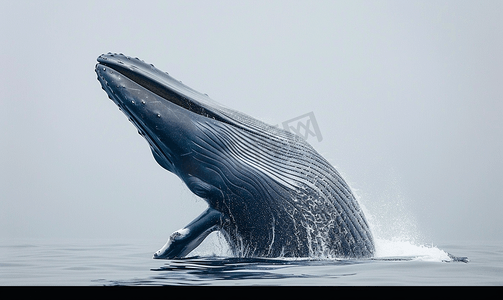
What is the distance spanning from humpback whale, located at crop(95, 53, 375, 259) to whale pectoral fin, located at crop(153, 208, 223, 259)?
0.01 m

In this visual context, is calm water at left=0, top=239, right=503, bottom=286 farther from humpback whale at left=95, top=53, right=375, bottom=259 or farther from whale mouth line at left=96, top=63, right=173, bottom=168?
whale mouth line at left=96, top=63, right=173, bottom=168

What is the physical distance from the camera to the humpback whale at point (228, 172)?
25.0ft

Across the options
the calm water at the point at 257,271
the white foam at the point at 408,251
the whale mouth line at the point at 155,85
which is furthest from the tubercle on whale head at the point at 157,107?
the white foam at the point at 408,251

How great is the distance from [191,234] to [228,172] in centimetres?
91

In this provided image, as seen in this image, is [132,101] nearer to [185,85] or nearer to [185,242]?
[185,85]

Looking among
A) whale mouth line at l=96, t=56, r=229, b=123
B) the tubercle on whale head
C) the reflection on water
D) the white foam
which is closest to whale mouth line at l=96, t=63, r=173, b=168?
the tubercle on whale head

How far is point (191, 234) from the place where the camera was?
7.69 metres

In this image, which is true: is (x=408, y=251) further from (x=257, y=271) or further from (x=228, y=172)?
(x=257, y=271)

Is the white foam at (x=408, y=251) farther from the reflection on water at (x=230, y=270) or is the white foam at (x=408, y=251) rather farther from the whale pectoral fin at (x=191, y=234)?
the whale pectoral fin at (x=191, y=234)

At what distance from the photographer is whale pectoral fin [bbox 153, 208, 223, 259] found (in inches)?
303

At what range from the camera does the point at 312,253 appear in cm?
789

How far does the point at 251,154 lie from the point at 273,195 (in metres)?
0.61

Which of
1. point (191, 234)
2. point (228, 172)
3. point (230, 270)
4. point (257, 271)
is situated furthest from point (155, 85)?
point (257, 271)
